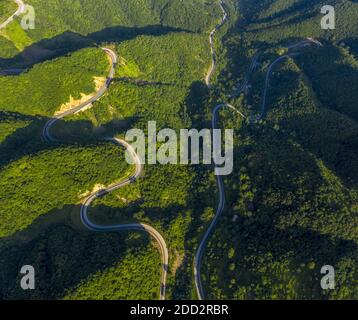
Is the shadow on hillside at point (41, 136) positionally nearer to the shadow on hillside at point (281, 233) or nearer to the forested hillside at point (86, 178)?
the forested hillside at point (86, 178)

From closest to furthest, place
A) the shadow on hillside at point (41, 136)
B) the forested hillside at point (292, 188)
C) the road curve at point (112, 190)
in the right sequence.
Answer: the forested hillside at point (292, 188)
the road curve at point (112, 190)
the shadow on hillside at point (41, 136)

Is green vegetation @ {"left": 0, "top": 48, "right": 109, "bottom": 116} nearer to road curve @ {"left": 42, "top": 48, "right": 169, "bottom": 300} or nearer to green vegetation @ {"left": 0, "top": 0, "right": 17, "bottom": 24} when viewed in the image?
road curve @ {"left": 42, "top": 48, "right": 169, "bottom": 300}

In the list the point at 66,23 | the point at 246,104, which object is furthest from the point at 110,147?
the point at 66,23

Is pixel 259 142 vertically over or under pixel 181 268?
over

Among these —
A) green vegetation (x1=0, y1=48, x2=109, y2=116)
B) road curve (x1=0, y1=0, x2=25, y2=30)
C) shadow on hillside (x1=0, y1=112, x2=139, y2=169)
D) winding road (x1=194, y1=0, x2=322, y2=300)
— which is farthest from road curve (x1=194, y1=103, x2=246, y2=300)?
road curve (x1=0, y1=0, x2=25, y2=30)

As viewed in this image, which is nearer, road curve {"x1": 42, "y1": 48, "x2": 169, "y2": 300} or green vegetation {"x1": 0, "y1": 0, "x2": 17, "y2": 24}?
road curve {"x1": 42, "y1": 48, "x2": 169, "y2": 300}

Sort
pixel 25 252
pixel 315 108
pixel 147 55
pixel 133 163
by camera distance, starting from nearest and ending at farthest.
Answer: pixel 25 252 < pixel 133 163 < pixel 315 108 < pixel 147 55

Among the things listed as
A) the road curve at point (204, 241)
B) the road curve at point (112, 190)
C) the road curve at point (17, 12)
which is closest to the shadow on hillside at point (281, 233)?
the road curve at point (204, 241)

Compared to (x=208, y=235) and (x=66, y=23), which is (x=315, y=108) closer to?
(x=208, y=235)

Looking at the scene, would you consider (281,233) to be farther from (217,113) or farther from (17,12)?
(17,12)
